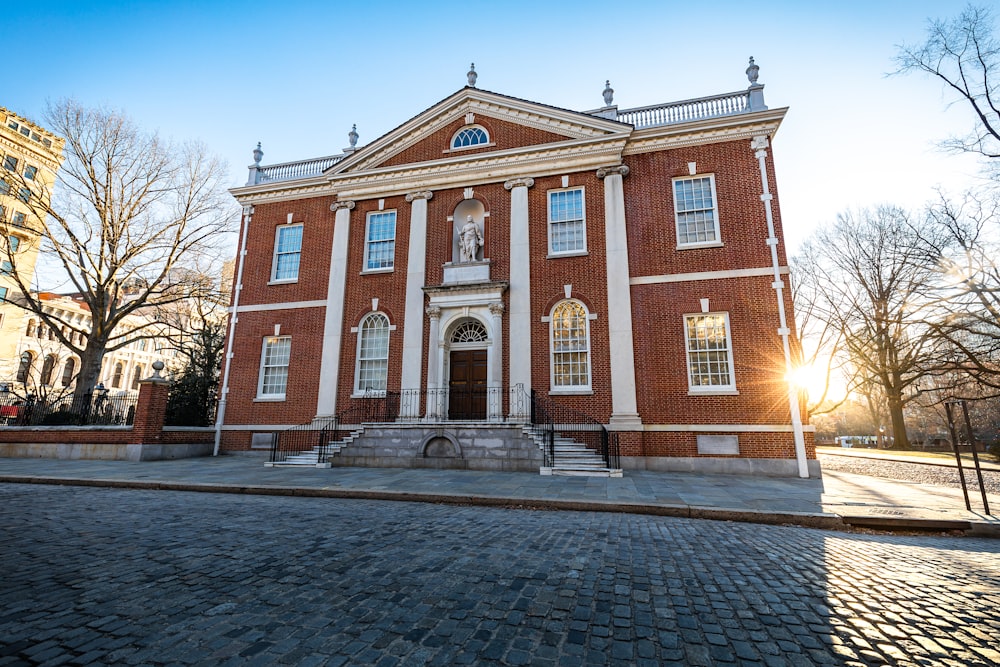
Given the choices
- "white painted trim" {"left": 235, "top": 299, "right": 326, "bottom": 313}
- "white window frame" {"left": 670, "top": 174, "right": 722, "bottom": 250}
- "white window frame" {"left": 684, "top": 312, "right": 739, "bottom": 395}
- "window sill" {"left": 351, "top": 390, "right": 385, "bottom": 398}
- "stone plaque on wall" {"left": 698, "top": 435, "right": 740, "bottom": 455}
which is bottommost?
"stone plaque on wall" {"left": 698, "top": 435, "right": 740, "bottom": 455}

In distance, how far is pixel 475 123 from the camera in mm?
17844

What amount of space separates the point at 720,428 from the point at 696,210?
286 inches

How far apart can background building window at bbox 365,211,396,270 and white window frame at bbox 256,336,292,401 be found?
15.2ft

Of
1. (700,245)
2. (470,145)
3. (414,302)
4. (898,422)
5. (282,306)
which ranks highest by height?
(470,145)

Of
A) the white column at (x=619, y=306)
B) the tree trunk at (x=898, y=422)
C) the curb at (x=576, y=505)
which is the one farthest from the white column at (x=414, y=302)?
the tree trunk at (x=898, y=422)

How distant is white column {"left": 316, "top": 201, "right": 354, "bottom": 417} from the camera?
1645 centimetres

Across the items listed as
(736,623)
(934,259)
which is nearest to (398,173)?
(736,623)

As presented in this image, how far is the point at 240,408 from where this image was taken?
1759 cm

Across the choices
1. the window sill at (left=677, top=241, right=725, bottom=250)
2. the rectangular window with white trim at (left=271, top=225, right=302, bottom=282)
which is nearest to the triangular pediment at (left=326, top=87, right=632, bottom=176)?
the rectangular window with white trim at (left=271, top=225, right=302, bottom=282)

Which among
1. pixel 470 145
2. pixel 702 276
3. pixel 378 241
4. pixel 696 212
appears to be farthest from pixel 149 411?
pixel 696 212

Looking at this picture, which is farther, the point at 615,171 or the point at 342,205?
the point at 342,205

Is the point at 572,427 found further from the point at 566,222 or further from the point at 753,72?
the point at 753,72

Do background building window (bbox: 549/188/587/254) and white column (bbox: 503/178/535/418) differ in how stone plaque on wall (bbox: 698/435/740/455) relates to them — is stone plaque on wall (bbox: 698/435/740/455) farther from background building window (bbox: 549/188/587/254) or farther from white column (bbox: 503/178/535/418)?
background building window (bbox: 549/188/587/254)

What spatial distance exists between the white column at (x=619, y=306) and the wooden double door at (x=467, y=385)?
14.6 feet
